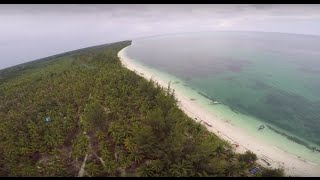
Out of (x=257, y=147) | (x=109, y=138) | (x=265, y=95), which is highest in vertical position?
(x=109, y=138)

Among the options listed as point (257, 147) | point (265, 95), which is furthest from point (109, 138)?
point (265, 95)

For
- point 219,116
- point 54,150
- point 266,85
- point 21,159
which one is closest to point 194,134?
point 219,116

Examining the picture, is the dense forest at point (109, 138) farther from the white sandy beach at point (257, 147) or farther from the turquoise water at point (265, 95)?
the turquoise water at point (265, 95)

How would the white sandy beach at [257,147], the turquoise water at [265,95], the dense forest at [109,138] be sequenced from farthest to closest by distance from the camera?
the turquoise water at [265,95]
the white sandy beach at [257,147]
the dense forest at [109,138]

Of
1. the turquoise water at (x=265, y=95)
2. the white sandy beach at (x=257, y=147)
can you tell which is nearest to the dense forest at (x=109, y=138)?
the white sandy beach at (x=257, y=147)

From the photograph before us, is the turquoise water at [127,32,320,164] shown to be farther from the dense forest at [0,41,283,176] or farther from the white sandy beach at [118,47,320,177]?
the dense forest at [0,41,283,176]

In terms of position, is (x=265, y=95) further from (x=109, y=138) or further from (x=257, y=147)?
(x=109, y=138)

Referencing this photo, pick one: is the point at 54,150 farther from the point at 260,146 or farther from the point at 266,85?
the point at 266,85
